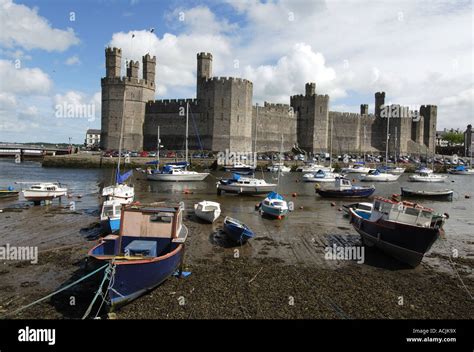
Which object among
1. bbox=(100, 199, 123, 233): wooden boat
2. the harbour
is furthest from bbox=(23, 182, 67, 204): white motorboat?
bbox=(100, 199, 123, 233): wooden boat

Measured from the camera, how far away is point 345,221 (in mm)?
15109

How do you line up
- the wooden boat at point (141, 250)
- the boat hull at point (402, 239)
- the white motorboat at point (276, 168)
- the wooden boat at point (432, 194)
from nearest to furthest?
the wooden boat at point (141, 250), the boat hull at point (402, 239), the wooden boat at point (432, 194), the white motorboat at point (276, 168)

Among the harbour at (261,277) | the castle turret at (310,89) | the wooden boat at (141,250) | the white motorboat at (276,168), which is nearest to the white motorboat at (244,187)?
the harbour at (261,277)

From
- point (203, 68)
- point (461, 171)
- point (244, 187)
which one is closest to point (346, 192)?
point (244, 187)

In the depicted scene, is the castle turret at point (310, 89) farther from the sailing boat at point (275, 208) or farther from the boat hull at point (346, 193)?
the sailing boat at point (275, 208)

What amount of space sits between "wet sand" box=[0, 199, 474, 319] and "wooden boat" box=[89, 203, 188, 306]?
344mm

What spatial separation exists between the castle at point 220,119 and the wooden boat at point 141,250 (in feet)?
114

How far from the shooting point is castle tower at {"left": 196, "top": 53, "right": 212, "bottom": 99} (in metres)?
48.5

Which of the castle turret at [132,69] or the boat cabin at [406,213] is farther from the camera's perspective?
the castle turret at [132,69]

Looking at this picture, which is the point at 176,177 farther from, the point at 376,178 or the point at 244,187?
the point at 376,178

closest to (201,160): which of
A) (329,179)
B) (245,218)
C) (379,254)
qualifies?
(329,179)

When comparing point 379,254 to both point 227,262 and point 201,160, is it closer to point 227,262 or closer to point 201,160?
point 227,262

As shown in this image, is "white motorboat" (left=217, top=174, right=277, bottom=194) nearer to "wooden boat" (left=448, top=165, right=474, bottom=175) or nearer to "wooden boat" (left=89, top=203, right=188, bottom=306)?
"wooden boat" (left=89, top=203, right=188, bottom=306)

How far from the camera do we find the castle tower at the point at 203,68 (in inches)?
1911
